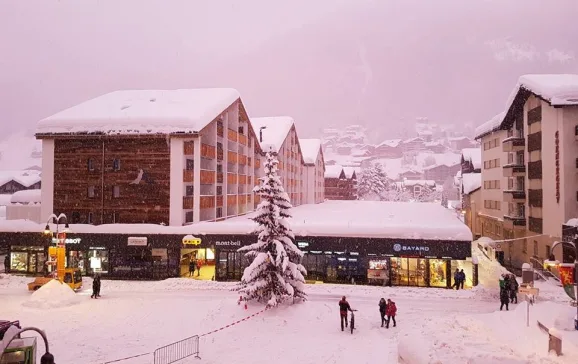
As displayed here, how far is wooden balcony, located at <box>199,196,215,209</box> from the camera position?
41.1m

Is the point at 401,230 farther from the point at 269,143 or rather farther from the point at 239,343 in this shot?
the point at 269,143

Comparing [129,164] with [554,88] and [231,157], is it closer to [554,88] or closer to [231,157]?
[231,157]

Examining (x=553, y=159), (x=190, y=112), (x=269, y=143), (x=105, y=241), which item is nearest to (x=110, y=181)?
(x=105, y=241)

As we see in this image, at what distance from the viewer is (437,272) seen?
3497 centimetres

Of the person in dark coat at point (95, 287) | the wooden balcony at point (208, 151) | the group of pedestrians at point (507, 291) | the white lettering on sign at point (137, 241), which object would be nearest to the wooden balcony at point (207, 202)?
the wooden balcony at point (208, 151)

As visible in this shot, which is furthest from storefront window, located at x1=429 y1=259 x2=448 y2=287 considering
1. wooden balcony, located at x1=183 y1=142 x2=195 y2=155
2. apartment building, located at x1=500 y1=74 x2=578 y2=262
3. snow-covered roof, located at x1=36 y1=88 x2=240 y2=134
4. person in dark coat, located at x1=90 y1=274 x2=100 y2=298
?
person in dark coat, located at x1=90 y1=274 x2=100 y2=298

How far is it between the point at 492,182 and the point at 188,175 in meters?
34.4

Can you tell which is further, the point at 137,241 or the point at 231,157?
the point at 231,157

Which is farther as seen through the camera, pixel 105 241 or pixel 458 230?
pixel 105 241

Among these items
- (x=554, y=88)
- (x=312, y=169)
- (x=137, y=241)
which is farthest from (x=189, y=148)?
(x=312, y=169)

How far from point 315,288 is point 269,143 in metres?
32.9

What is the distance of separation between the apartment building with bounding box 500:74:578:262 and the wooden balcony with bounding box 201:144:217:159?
27.5 metres

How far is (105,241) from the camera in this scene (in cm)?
3797

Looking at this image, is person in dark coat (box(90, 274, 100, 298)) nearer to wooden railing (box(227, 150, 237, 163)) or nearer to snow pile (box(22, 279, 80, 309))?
snow pile (box(22, 279, 80, 309))
